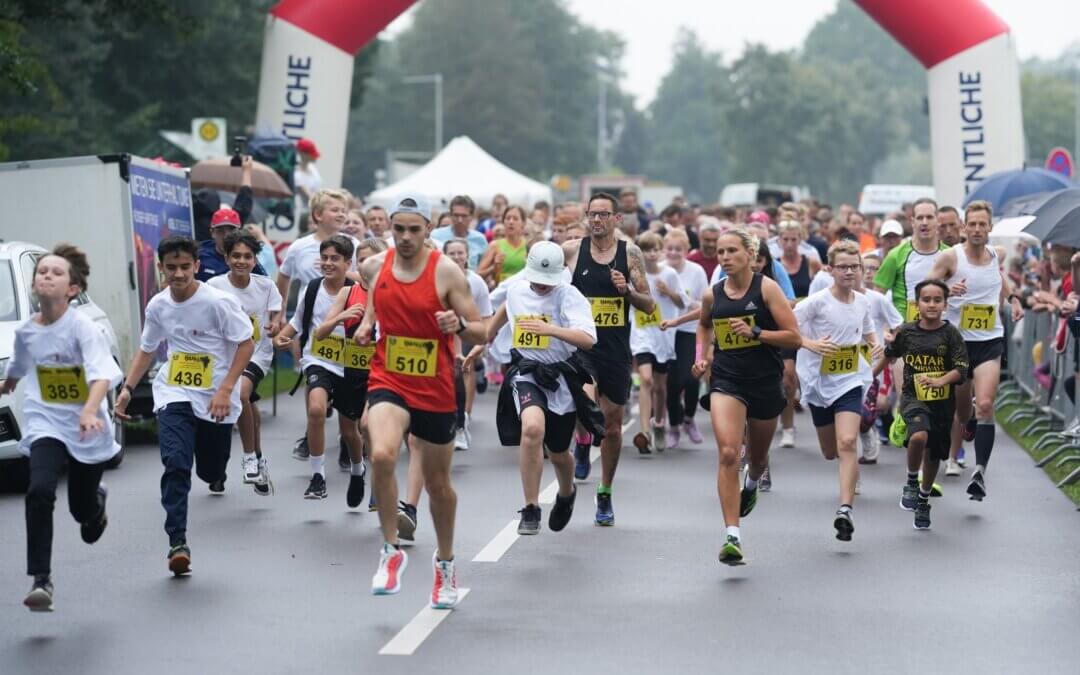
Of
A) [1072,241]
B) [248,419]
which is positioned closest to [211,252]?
[248,419]

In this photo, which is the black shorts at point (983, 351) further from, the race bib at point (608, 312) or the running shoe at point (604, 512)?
the running shoe at point (604, 512)

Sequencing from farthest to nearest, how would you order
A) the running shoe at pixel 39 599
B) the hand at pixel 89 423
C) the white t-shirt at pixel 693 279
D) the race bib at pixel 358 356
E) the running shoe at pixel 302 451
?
1. the white t-shirt at pixel 693 279
2. the running shoe at pixel 302 451
3. the race bib at pixel 358 356
4. the hand at pixel 89 423
5. the running shoe at pixel 39 599

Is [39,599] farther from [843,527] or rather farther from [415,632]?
[843,527]

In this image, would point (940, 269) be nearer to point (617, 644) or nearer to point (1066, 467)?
point (1066, 467)

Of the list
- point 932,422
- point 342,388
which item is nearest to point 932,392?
point 932,422

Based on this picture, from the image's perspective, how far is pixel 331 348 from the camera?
40.7 ft

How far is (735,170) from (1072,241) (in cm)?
10979

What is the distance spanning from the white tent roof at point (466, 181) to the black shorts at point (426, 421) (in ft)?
90.5

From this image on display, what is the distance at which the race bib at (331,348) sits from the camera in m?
12.4

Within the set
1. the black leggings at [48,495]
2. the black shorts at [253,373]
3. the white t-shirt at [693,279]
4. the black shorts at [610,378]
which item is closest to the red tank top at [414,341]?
the black leggings at [48,495]

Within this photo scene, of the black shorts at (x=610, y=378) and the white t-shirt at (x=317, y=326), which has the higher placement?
the white t-shirt at (x=317, y=326)

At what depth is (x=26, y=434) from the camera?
29.3ft

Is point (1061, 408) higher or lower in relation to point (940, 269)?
lower

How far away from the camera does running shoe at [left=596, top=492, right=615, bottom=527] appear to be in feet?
37.7
